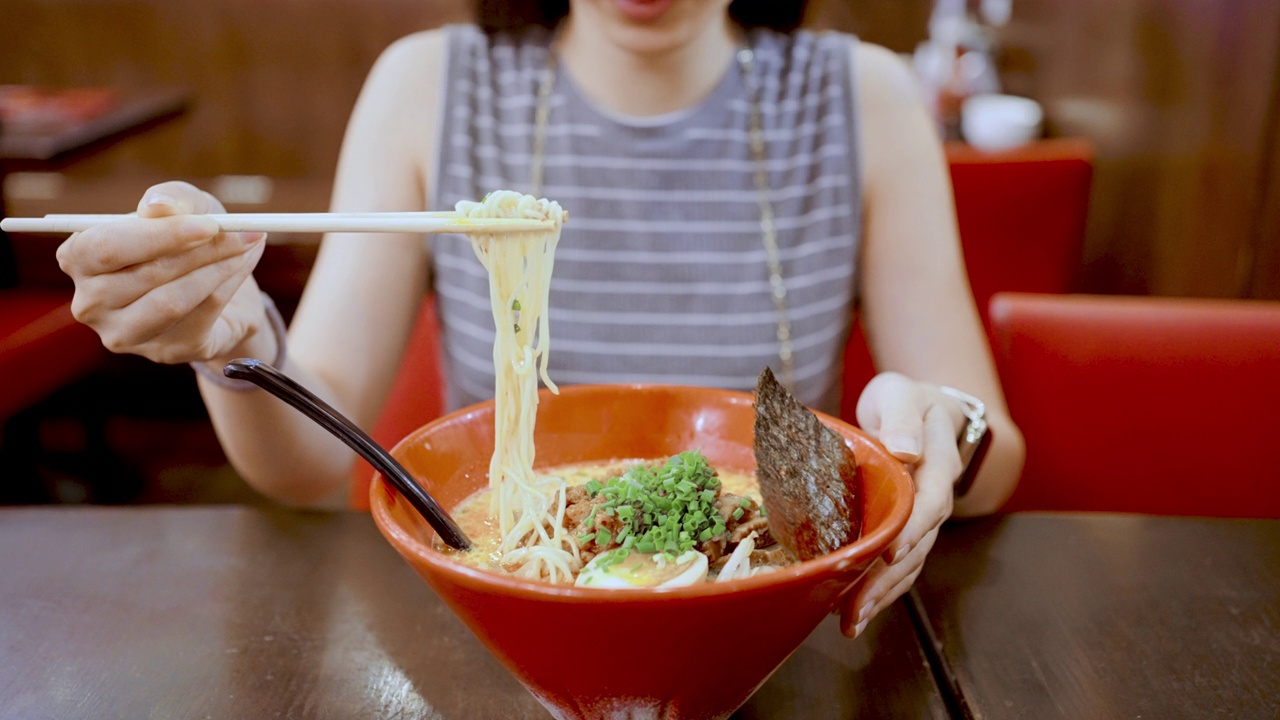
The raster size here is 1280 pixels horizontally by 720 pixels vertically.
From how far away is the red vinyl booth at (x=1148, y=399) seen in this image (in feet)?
5.13

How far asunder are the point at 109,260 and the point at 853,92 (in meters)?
1.33

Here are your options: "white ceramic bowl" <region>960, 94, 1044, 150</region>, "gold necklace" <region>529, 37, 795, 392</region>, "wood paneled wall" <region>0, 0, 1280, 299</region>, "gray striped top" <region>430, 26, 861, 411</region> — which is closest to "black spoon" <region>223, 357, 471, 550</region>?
"gray striped top" <region>430, 26, 861, 411</region>

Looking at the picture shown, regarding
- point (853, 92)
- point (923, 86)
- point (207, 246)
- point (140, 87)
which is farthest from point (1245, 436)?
point (140, 87)

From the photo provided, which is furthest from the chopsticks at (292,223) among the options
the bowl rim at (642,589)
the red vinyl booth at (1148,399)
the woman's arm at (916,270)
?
the red vinyl booth at (1148,399)

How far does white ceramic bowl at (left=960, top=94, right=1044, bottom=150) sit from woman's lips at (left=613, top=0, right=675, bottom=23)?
2617 millimetres

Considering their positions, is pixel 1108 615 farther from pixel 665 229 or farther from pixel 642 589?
pixel 665 229

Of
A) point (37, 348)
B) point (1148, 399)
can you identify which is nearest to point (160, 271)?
point (1148, 399)

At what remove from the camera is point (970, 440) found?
1.23 meters

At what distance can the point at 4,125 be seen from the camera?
343 cm

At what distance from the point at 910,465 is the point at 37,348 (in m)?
2.78

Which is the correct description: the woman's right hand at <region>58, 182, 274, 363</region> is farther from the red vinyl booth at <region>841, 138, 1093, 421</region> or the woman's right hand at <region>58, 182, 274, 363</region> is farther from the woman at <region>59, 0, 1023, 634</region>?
the red vinyl booth at <region>841, 138, 1093, 421</region>

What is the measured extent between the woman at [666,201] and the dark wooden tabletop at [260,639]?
43 cm

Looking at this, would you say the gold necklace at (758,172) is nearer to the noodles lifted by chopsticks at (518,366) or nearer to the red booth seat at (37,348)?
the noodles lifted by chopsticks at (518,366)

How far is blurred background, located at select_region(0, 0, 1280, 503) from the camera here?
2.63 m
